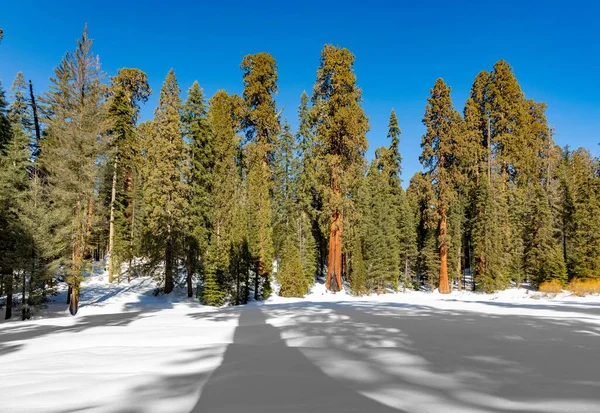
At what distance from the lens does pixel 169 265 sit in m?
22.3

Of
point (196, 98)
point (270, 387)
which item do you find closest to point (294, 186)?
point (196, 98)

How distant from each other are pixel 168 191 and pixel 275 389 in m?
21.2

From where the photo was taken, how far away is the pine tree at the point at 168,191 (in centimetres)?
2148

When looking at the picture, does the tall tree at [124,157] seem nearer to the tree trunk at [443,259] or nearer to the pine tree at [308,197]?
the pine tree at [308,197]

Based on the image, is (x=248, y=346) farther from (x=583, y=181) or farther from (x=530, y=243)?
(x=583, y=181)

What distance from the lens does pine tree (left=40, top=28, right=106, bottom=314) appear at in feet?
50.0

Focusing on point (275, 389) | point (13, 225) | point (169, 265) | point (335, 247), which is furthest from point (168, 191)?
point (275, 389)

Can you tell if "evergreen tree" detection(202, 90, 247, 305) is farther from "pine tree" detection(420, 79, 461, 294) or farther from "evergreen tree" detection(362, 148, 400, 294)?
"pine tree" detection(420, 79, 461, 294)

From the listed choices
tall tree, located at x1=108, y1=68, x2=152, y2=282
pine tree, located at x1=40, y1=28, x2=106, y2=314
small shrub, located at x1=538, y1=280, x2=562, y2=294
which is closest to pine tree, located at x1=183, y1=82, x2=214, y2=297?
tall tree, located at x1=108, y1=68, x2=152, y2=282

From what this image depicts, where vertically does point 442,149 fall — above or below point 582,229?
above

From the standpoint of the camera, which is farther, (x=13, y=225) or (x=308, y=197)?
(x=308, y=197)

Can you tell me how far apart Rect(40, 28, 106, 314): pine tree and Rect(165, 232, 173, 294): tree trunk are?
5727 millimetres

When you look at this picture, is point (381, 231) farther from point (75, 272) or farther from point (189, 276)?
point (75, 272)

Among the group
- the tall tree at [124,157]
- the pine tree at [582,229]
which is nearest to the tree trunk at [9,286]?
→ the tall tree at [124,157]
